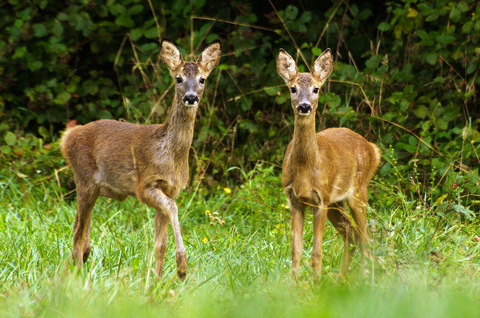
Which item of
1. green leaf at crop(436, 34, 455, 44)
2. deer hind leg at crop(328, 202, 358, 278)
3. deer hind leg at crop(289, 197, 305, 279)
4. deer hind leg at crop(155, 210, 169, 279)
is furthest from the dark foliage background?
deer hind leg at crop(155, 210, 169, 279)

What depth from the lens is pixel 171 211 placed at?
4879mm

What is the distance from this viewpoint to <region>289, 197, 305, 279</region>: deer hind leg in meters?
4.84

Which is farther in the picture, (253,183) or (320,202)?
(253,183)

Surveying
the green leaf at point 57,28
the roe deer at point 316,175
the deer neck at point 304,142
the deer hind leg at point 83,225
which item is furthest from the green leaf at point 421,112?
the green leaf at point 57,28

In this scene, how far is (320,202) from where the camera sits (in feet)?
16.4

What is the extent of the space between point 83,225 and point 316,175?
5.14ft

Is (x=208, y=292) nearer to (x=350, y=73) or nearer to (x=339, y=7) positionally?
(x=350, y=73)

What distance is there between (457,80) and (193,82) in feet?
9.64

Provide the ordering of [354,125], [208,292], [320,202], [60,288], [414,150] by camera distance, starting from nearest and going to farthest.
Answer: [60,288] < [208,292] < [320,202] < [414,150] < [354,125]

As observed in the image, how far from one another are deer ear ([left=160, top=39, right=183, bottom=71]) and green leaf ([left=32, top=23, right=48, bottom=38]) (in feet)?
8.78

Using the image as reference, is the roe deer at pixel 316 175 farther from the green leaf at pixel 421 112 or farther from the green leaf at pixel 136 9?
the green leaf at pixel 136 9

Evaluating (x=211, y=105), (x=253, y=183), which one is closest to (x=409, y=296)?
(x=253, y=183)

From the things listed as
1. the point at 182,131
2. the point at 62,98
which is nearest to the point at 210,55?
the point at 182,131

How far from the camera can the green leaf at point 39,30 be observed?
7.69 m
